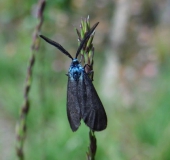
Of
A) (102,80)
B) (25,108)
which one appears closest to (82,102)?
(25,108)

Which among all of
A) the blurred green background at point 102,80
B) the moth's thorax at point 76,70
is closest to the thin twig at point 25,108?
the moth's thorax at point 76,70

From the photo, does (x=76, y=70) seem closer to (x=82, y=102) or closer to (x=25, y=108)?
(x=82, y=102)

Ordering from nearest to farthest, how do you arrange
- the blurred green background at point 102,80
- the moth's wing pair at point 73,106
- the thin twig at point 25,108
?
the moth's wing pair at point 73,106 → the thin twig at point 25,108 → the blurred green background at point 102,80

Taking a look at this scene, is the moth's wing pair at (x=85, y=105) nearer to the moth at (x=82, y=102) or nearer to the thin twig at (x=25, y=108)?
the moth at (x=82, y=102)

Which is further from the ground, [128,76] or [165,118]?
[128,76]

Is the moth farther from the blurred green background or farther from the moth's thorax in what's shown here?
the blurred green background

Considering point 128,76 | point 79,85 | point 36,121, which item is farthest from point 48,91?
point 79,85

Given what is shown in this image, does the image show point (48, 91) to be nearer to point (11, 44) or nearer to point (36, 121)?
point (36, 121)
